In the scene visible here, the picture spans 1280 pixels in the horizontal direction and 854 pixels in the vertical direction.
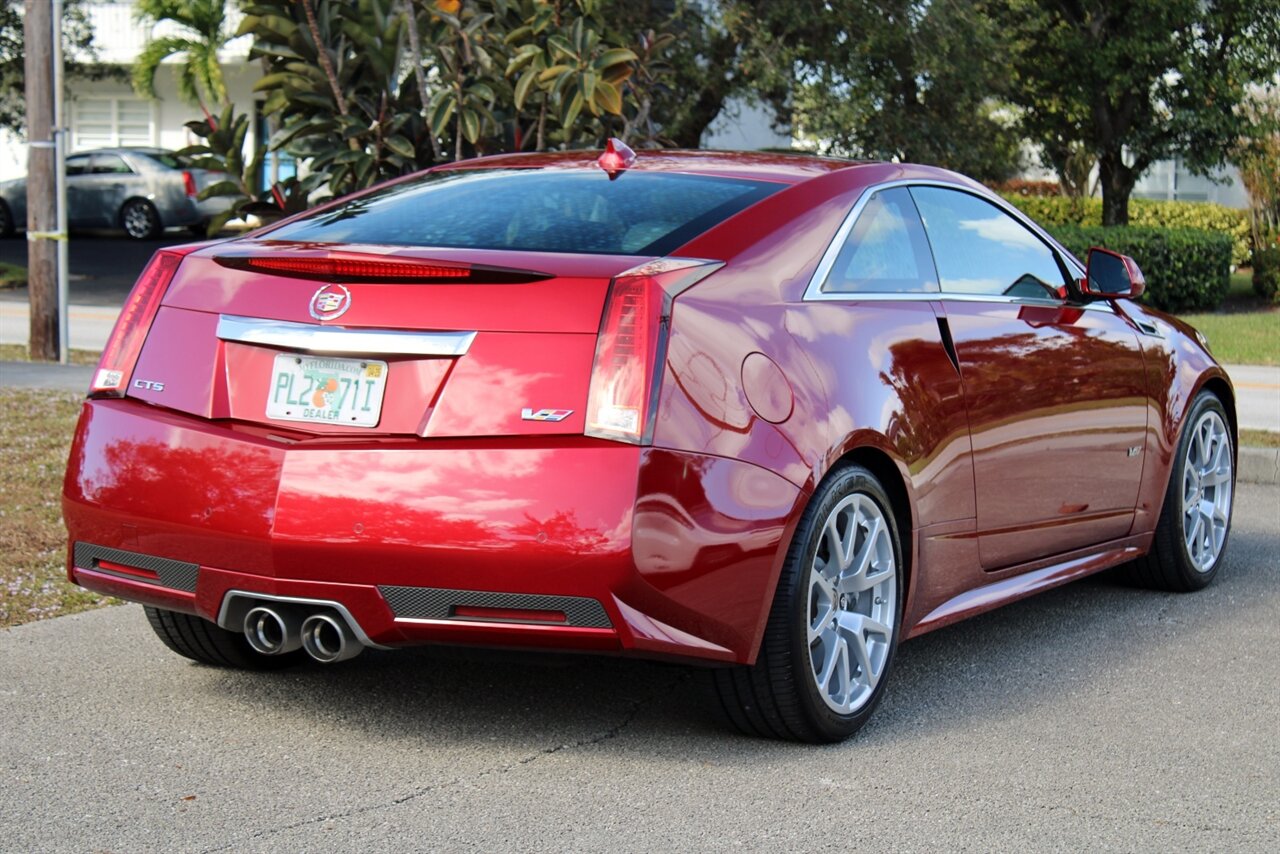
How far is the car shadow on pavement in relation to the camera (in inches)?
183

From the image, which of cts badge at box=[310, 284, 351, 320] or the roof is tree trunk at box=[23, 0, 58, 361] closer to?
the roof

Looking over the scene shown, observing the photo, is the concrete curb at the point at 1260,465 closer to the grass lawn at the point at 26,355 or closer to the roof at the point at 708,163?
the roof at the point at 708,163

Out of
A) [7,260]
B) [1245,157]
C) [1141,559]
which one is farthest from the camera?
[7,260]

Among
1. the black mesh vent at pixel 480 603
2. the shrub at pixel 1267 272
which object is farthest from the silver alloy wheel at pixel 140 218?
the black mesh vent at pixel 480 603

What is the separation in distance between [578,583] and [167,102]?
38331mm

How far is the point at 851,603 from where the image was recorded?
472 cm

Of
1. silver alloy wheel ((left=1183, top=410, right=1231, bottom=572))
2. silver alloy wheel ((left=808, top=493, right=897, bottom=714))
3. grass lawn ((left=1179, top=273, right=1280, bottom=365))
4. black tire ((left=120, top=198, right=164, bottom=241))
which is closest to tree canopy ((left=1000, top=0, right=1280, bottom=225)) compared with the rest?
grass lawn ((left=1179, top=273, right=1280, bottom=365))

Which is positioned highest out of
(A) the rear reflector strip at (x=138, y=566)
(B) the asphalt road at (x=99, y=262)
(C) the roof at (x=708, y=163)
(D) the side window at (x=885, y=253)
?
(C) the roof at (x=708, y=163)

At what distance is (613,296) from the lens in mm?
4125

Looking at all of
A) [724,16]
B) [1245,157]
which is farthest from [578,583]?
[1245,157]

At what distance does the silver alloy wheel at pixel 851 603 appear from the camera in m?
4.57

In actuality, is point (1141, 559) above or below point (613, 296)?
below

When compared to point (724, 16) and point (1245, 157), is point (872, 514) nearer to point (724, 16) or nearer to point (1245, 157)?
point (724, 16)

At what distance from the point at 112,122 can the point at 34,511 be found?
35268 mm
